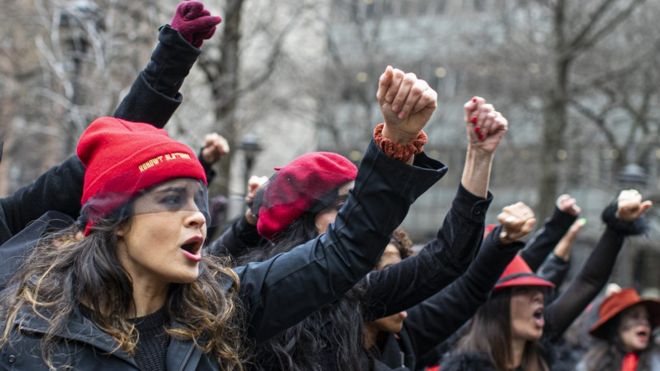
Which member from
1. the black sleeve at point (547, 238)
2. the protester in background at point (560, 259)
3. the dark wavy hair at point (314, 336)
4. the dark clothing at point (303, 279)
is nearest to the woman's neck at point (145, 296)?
the dark clothing at point (303, 279)

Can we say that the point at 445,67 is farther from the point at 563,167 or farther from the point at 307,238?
the point at 307,238

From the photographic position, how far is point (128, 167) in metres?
2.76

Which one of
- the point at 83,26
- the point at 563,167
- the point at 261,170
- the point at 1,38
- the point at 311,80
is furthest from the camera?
the point at 261,170

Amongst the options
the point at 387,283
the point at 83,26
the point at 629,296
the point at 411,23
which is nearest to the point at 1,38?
the point at 83,26

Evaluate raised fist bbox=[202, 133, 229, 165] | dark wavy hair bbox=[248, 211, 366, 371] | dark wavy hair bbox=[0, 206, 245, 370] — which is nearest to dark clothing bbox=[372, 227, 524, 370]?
dark wavy hair bbox=[248, 211, 366, 371]

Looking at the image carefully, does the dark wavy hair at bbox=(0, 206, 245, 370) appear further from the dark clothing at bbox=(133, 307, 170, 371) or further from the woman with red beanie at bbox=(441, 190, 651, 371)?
the woman with red beanie at bbox=(441, 190, 651, 371)

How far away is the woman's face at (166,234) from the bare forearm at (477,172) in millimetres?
1057

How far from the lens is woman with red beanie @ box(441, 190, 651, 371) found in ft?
16.6

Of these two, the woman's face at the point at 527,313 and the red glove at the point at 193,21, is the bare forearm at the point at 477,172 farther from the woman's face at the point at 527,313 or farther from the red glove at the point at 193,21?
the woman's face at the point at 527,313

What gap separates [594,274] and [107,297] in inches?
137

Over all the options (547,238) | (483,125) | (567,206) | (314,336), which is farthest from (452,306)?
(547,238)

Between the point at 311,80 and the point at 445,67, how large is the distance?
321 cm

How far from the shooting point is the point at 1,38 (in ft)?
56.6

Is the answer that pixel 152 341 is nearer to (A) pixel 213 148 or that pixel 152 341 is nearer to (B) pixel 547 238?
(A) pixel 213 148
